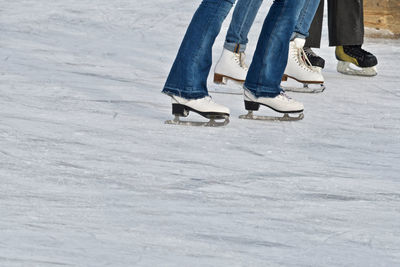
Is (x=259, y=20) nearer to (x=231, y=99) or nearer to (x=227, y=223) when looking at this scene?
(x=231, y=99)

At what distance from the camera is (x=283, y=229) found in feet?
8.04

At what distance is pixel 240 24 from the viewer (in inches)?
171

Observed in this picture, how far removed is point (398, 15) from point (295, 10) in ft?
10.6

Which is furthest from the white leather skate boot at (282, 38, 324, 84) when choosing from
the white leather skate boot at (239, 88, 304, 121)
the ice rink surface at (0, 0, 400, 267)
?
the white leather skate boot at (239, 88, 304, 121)

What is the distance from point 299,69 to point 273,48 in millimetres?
984

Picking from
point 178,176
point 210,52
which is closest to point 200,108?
point 210,52

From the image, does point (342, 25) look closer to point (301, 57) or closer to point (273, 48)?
point (301, 57)

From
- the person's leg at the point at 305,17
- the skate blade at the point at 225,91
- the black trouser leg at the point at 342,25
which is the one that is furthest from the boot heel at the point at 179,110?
the black trouser leg at the point at 342,25

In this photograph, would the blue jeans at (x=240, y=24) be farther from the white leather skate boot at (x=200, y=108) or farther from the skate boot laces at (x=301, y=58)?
the white leather skate boot at (x=200, y=108)

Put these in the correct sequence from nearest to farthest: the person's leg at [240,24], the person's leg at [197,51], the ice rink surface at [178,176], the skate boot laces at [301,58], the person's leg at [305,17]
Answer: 1. the ice rink surface at [178,176]
2. the person's leg at [197,51]
3. the person's leg at [240,24]
4. the person's leg at [305,17]
5. the skate boot laces at [301,58]

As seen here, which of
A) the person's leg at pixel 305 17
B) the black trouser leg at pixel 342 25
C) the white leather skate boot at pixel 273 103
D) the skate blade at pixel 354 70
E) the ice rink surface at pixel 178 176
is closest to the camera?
the ice rink surface at pixel 178 176

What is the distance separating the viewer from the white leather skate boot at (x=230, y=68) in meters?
4.39

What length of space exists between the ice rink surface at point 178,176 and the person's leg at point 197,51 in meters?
0.16

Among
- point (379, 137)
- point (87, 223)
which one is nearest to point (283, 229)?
point (87, 223)
